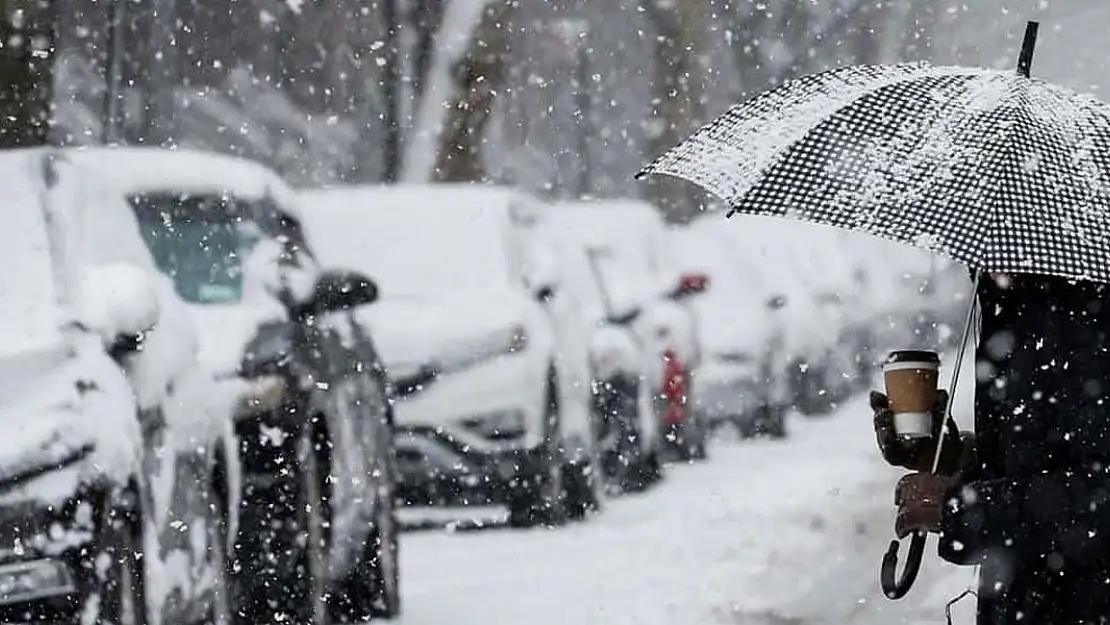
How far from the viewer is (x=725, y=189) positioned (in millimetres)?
4336

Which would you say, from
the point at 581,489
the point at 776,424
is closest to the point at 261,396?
the point at 581,489

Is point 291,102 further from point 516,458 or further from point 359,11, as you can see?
point 516,458

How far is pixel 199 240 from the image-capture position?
306 inches

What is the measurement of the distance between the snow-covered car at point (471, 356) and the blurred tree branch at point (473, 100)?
8931mm

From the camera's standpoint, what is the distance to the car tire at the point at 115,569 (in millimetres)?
5820

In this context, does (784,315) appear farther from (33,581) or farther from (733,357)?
(33,581)

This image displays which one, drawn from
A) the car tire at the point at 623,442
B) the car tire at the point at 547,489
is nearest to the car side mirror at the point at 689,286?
the car tire at the point at 623,442

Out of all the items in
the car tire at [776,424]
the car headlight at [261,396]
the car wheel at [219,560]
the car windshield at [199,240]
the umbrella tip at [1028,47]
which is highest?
the umbrella tip at [1028,47]

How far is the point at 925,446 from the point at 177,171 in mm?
4460

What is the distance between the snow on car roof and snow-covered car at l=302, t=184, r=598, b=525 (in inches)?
38.9

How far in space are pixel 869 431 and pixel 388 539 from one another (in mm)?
9461

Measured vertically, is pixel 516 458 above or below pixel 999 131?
below

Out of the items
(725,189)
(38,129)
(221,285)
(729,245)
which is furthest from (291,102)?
(725,189)

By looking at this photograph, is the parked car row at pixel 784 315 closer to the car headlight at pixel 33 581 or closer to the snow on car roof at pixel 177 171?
the snow on car roof at pixel 177 171
